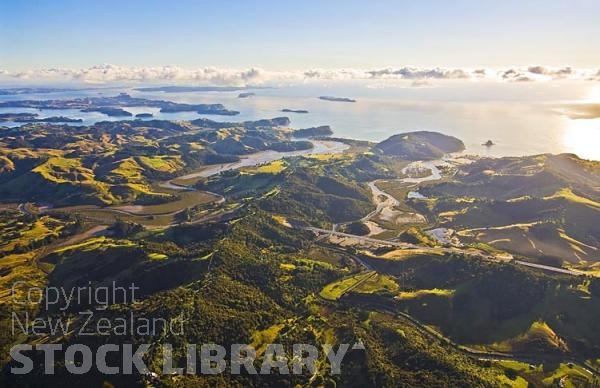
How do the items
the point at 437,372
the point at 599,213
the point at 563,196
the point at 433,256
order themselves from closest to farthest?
the point at 437,372 < the point at 433,256 < the point at 599,213 < the point at 563,196

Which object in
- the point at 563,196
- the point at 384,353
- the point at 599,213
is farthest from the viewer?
the point at 563,196

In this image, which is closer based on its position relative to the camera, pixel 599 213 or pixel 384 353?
pixel 384 353

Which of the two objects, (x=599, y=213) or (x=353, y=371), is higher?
(x=599, y=213)

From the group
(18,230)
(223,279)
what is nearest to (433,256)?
(223,279)

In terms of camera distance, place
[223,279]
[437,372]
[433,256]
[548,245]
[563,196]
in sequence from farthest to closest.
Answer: [563,196]
[548,245]
[433,256]
[223,279]
[437,372]

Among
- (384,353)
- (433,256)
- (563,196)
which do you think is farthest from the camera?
(563,196)

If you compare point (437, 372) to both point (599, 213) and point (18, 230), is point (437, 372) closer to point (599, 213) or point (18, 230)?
point (599, 213)

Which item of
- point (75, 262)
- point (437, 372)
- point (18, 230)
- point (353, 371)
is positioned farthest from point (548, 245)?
point (18, 230)

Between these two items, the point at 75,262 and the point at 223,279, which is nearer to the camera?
the point at 223,279

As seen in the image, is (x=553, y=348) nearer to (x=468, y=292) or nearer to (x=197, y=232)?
(x=468, y=292)
